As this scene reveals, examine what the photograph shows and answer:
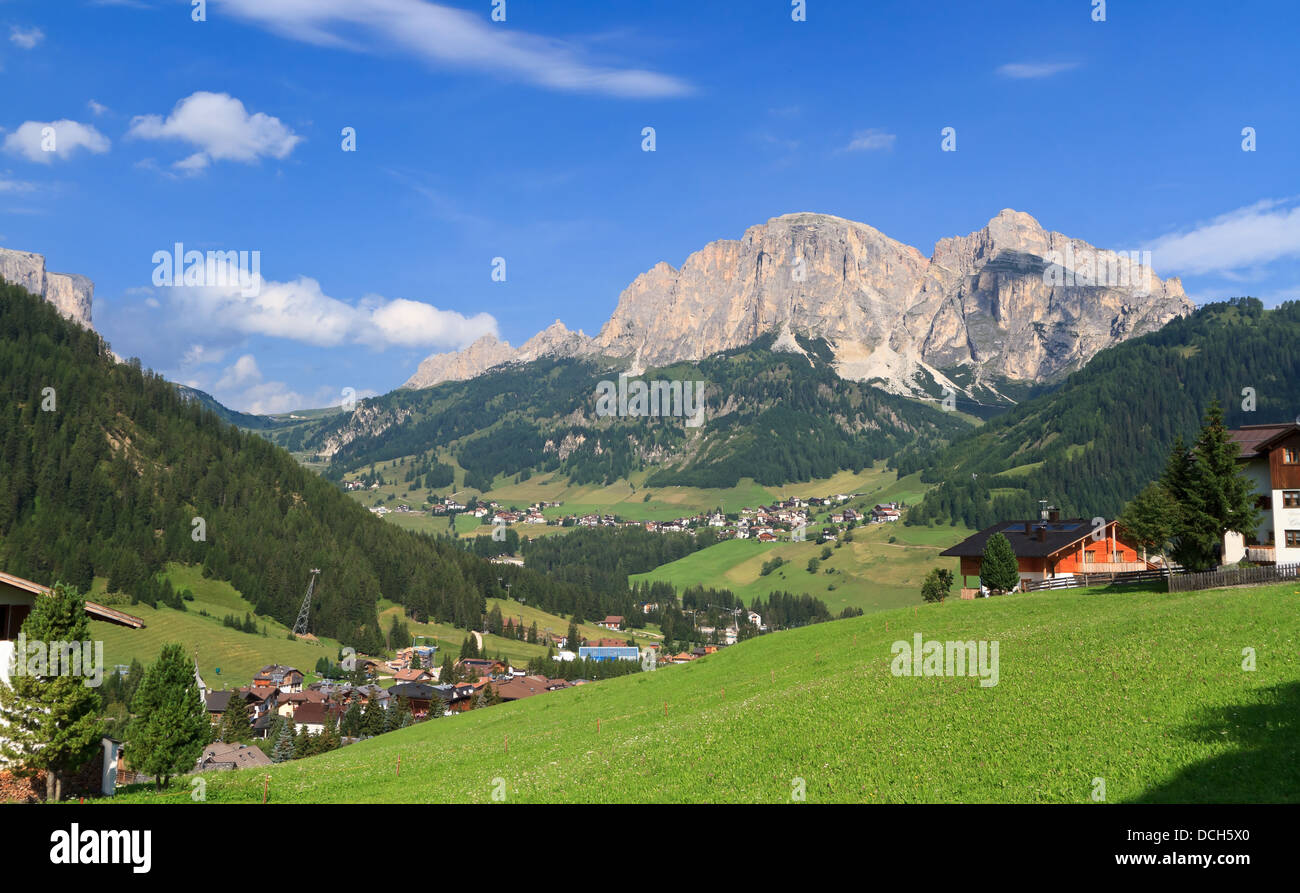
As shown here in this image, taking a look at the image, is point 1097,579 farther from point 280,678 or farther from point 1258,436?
point 280,678

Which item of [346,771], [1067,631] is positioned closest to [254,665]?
[346,771]

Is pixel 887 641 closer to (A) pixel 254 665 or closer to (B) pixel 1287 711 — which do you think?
(B) pixel 1287 711

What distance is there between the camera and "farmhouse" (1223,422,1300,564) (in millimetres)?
64562

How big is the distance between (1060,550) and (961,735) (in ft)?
207

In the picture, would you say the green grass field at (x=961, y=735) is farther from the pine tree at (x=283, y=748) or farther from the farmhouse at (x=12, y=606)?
the pine tree at (x=283, y=748)

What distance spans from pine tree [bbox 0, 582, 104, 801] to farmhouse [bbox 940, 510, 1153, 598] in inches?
2765

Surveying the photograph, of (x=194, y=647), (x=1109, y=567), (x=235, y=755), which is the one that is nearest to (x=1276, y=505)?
(x=1109, y=567)

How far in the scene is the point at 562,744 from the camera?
40.1 meters

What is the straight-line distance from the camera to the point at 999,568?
73875 mm

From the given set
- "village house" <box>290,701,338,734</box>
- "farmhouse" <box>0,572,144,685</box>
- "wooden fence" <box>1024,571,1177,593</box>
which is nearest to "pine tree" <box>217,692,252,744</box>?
"village house" <box>290,701,338,734</box>

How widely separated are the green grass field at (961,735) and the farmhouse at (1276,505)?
19.2 m

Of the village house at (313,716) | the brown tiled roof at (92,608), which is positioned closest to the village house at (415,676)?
the village house at (313,716)

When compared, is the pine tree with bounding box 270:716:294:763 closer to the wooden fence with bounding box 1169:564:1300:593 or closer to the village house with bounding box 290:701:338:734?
the village house with bounding box 290:701:338:734
